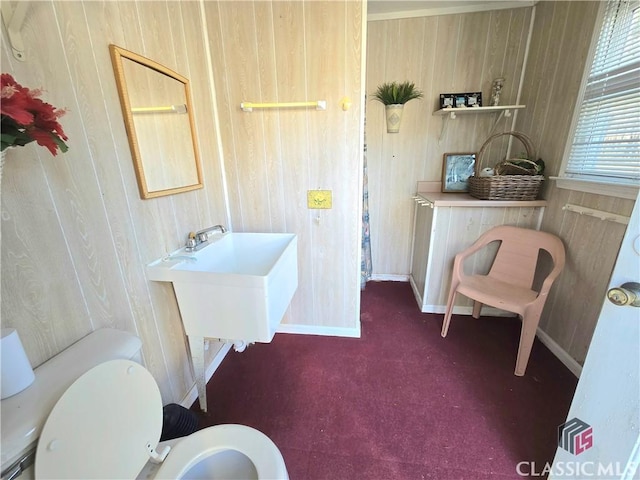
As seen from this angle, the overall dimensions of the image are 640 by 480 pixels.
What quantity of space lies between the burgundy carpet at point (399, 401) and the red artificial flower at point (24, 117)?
147 centimetres

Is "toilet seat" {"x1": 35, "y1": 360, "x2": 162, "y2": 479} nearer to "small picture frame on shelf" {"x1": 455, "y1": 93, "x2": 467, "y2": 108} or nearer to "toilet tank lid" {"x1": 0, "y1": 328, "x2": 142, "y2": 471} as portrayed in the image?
"toilet tank lid" {"x1": 0, "y1": 328, "x2": 142, "y2": 471}

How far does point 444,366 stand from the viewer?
1.75m

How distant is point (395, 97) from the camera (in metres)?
2.33

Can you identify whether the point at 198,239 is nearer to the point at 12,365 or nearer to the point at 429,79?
the point at 12,365

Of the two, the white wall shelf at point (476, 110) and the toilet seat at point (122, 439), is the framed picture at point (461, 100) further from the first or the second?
the toilet seat at point (122, 439)

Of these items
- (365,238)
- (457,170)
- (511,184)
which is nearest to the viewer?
(511,184)

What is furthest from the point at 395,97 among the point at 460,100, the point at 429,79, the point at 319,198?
the point at 319,198

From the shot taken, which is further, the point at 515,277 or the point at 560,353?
the point at 515,277

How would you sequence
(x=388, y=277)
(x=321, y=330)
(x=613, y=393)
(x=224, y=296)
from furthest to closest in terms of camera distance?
(x=388, y=277) < (x=321, y=330) < (x=224, y=296) < (x=613, y=393)

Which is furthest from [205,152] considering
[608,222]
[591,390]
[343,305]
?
[608,222]

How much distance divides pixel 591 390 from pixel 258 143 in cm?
193

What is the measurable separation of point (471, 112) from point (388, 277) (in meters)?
1.79

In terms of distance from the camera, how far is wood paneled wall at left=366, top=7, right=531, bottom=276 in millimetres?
2215

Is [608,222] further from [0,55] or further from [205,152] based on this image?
[0,55]
